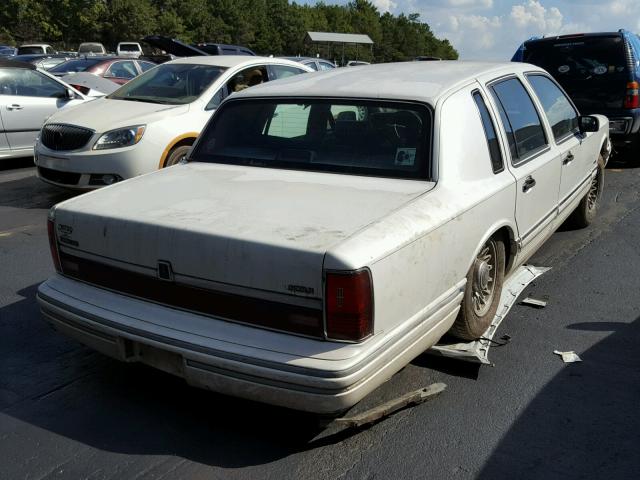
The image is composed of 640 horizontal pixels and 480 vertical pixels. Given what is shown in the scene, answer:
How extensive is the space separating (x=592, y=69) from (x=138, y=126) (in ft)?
20.6

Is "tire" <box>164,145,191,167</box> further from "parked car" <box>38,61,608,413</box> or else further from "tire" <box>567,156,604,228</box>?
"tire" <box>567,156,604,228</box>

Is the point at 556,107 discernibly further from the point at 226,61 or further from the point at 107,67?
the point at 107,67

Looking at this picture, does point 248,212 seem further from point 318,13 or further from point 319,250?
point 318,13

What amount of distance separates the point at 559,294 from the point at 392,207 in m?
2.29

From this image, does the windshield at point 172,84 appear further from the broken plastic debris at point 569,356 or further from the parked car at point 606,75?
the broken plastic debris at point 569,356

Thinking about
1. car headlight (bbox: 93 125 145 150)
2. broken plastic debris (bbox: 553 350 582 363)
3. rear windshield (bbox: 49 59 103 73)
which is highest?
rear windshield (bbox: 49 59 103 73)

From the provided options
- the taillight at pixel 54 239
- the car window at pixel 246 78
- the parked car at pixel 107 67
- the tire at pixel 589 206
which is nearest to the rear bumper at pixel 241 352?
the taillight at pixel 54 239

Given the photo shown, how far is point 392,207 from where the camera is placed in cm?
301

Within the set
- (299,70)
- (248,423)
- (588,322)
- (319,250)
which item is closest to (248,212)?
(319,250)

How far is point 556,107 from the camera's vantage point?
16.6 ft

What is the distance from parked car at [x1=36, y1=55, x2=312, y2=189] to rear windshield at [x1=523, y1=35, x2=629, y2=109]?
14.8 ft

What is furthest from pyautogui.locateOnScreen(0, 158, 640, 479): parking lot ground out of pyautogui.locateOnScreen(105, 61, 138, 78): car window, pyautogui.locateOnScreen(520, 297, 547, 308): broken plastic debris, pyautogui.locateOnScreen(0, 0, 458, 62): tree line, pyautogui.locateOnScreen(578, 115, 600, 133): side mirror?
pyautogui.locateOnScreen(0, 0, 458, 62): tree line

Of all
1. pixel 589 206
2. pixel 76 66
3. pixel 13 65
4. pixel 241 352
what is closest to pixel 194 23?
Answer: pixel 76 66

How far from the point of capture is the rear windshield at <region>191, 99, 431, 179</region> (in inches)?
138
